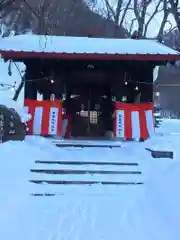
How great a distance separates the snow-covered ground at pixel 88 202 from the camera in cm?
529

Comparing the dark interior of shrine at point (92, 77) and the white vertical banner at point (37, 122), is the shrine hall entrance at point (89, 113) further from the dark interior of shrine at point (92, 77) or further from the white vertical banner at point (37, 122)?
the white vertical banner at point (37, 122)

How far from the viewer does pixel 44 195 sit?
7320 millimetres

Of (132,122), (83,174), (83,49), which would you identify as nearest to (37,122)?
(83,49)

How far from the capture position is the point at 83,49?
13.3 metres

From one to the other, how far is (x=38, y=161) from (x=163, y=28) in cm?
2353

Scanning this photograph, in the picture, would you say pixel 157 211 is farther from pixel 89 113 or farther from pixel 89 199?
pixel 89 113

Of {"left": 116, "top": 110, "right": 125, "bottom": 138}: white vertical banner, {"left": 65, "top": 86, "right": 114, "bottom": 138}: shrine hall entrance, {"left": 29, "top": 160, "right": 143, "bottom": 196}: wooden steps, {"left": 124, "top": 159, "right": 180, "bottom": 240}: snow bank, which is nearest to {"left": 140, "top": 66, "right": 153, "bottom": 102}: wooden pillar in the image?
{"left": 65, "top": 86, "right": 114, "bottom": 138}: shrine hall entrance

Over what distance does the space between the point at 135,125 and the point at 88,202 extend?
6.80 m

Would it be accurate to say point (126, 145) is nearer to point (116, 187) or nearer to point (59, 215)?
point (116, 187)

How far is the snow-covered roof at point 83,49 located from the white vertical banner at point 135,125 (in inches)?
73.0

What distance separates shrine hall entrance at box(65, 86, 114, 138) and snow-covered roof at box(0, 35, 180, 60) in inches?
71.8

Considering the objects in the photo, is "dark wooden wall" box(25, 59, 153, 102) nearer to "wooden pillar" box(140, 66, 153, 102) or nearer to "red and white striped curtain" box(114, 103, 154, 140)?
"wooden pillar" box(140, 66, 153, 102)

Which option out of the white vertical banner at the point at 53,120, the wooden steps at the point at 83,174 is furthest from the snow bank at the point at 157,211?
the white vertical banner at the point at 53,120

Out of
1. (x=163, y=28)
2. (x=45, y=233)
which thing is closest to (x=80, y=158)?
(x=45, y=233)
